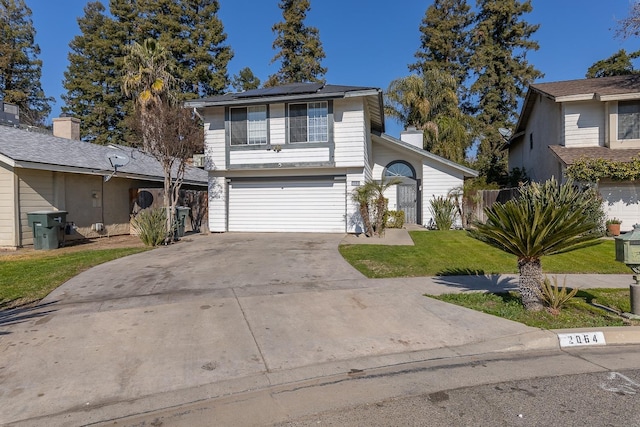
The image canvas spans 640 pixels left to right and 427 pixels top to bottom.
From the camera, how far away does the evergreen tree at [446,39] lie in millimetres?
35656

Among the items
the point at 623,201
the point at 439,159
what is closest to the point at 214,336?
the point at 439,159

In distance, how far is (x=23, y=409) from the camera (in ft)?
10.8

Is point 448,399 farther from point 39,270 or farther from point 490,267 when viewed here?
point 39,270

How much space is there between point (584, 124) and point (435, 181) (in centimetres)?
640

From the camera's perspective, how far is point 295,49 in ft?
124

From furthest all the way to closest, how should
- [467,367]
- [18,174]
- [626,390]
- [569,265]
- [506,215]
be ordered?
[18,174]
[569,265]
[506,215]
[467,367]
[626,390]

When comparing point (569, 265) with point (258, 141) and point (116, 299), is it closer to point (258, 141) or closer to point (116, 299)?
point (116, 299)

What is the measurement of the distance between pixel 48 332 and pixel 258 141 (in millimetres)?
11524

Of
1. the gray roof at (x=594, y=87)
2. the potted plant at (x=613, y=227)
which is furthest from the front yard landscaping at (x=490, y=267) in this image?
the gray roof at (x=594, y=87)

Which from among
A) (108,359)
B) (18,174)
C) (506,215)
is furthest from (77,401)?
(18,174)

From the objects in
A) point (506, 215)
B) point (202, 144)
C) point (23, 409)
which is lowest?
point (23, 409)

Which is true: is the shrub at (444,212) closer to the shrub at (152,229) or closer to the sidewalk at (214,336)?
the sidewalk at (214,336)

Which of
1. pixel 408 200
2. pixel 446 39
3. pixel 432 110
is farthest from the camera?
pixel 446 39

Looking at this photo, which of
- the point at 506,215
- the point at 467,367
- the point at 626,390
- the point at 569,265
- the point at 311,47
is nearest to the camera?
the point at 626,390
